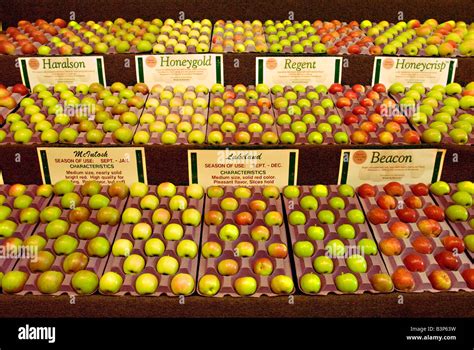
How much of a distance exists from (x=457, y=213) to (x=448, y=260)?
39 cm

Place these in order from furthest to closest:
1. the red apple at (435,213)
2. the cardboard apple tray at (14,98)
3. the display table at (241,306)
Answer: the cardboard apple tray at (14,98) < the red apple at (435,213) < the display table at (241,306)

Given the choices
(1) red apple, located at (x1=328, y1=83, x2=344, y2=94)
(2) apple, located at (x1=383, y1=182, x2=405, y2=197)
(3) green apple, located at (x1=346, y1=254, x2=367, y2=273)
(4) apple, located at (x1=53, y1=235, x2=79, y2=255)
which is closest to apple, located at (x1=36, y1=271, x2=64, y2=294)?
(4) apple, located at (x1=53, y1=235, x2=79, y2=255)

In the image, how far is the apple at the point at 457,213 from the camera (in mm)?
2127

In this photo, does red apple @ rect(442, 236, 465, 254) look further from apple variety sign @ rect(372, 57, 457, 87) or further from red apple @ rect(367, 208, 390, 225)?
apple variety sign @ rect(372, 57, 457, 87)

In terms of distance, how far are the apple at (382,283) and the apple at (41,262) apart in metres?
1.52

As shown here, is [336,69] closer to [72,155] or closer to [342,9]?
[342,9]

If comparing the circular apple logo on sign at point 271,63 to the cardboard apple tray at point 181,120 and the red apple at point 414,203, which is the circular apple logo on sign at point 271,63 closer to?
the cardboard apple tray at point 181,120

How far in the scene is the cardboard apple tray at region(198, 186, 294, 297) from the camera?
179 centimetres

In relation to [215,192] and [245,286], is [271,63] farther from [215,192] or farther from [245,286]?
[245,286]

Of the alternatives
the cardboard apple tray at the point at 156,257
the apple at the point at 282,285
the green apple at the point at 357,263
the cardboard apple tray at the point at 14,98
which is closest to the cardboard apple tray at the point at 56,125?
the cardboard apple tray at the point at 14,98

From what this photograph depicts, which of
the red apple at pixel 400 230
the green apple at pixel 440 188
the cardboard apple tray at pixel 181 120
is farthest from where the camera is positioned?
the cardboard apple tray at pixel 181 120

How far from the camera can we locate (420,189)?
2.36 metres

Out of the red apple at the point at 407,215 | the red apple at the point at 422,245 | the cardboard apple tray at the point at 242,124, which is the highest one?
the cardboard apple tray at the point at 242,124
